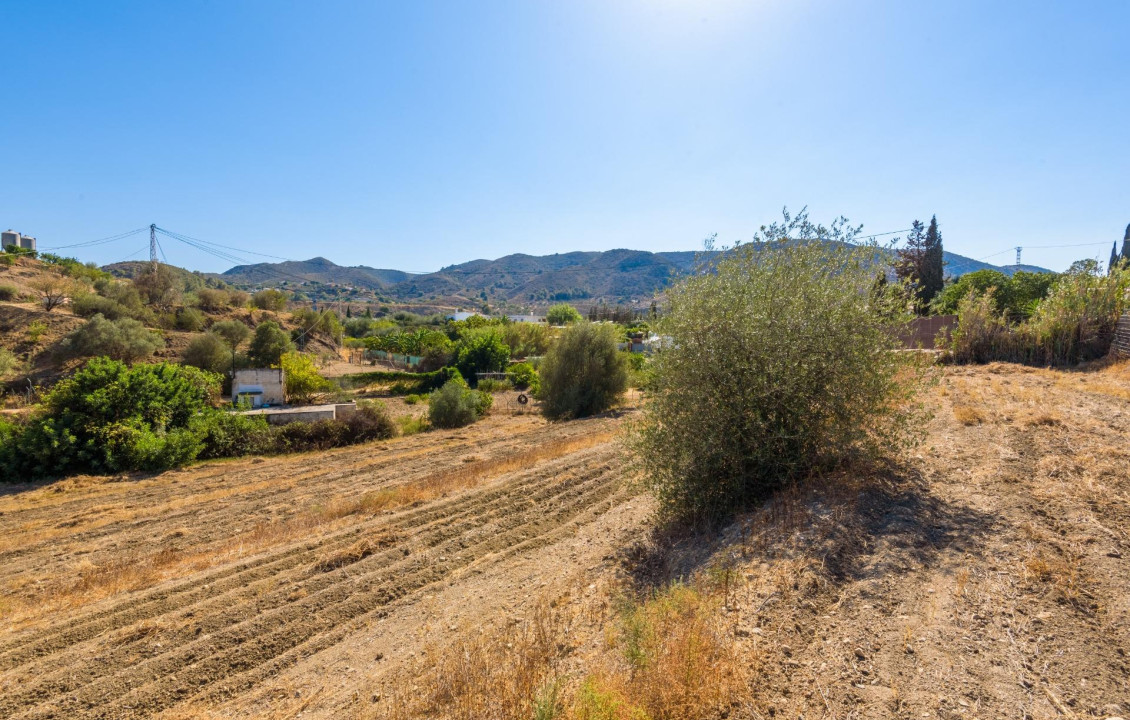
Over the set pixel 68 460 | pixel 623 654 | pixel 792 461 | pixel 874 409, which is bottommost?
pixel 68 460

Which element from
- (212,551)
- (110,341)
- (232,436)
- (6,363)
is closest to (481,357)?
(232,436)

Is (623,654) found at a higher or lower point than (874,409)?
lower

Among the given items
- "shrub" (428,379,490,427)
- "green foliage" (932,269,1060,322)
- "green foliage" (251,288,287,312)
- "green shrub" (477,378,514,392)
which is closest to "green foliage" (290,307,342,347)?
"green foliage" (251,288,287,312)

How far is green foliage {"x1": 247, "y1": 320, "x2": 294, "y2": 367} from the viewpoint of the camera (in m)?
38.5

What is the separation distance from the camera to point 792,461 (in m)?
6.34

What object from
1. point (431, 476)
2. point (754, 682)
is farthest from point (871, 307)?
point (431, 476)

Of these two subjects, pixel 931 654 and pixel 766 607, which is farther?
pixel 766 607

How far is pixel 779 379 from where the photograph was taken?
6078 millimetres

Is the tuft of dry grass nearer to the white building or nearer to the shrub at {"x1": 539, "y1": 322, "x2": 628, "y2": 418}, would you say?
the shrub at {"x1": 539, "y1": 322, "x2": 628, "y2": 418}

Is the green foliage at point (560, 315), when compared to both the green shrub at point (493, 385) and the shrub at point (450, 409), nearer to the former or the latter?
the green shrub at point (493, 385)

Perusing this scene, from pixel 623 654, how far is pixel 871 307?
17.6 feet

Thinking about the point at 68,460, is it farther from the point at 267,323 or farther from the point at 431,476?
the point at 267,323

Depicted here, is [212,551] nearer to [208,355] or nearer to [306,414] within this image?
[306,414]

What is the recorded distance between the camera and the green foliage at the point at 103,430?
645 inches
